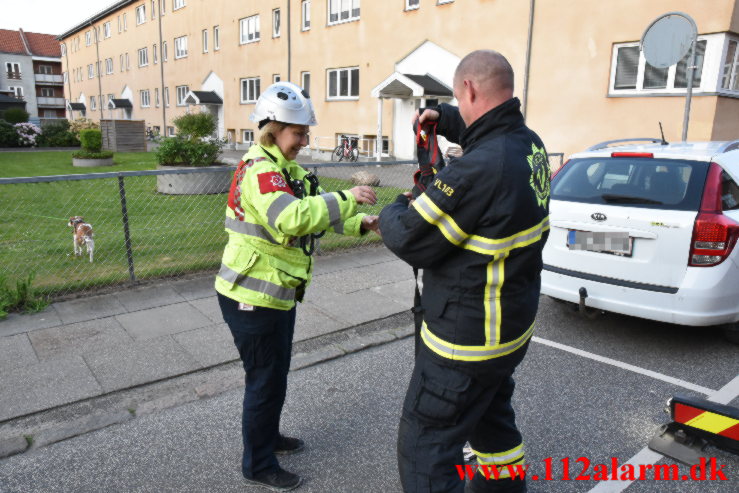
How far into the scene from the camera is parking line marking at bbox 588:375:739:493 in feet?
9.43

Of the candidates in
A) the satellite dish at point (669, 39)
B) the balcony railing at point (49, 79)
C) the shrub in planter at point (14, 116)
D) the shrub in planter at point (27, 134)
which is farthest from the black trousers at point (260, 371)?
the balcony railing at point (49, 79)

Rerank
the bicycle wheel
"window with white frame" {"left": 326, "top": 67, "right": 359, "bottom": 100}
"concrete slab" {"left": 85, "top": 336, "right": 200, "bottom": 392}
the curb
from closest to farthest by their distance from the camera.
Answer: the curb, "concrete slab" {"left": 85, "top": 336, "right": 200, "bottom": 392}, the bicycle wheel, "window with white frame" {"left": 326, "top": 67, "right": 359, "bottom": 100}

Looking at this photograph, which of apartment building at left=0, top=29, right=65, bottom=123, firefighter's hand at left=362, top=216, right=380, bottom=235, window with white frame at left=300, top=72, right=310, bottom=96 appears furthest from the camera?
apartment building at left=0, top=29, right=65, bottom=123

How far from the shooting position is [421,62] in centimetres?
2094

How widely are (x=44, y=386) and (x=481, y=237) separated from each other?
3458 millimetres

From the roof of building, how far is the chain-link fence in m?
72.0

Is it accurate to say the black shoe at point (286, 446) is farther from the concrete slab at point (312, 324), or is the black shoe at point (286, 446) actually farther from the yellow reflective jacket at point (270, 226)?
the concrete slab at point (312, 324)

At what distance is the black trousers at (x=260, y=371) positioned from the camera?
2.66 m

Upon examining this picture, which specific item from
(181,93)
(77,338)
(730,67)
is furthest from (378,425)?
(181,93)

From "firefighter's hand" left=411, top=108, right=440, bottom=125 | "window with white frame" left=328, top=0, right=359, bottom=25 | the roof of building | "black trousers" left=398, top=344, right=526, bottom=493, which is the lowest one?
"black trousers" left=398, top=344, right=526, bottom=493

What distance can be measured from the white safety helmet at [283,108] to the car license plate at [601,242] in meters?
2.97

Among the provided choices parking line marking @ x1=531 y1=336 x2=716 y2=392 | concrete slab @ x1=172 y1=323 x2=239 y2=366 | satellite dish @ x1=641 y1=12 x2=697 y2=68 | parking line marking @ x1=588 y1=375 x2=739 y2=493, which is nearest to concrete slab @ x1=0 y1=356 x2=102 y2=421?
concrete slab @ x1=172 y1=323 x2=239 y2=366

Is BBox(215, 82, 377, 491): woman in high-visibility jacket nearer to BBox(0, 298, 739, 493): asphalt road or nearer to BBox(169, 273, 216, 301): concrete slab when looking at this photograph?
BBox(0, 298, 739, 493): asphalt road

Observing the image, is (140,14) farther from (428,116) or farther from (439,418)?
(439,418)
